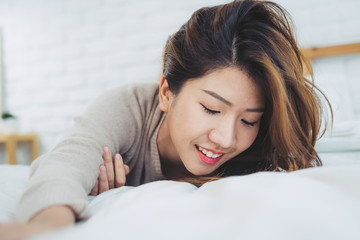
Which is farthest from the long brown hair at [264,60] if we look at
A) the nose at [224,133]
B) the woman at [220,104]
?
the nose at [224,133]

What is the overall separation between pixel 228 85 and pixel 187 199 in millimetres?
448

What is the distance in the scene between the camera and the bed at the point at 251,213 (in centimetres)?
30

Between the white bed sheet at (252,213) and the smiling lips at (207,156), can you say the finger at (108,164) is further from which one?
the white bed sheet at (252,213)

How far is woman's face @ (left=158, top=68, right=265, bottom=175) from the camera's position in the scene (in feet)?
2.55

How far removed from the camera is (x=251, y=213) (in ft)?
1.09

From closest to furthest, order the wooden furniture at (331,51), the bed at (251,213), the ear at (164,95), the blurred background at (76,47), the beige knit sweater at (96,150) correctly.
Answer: the bed at (251,213)
the beige knit sweater at (96,150)
the ear at (164,95)
the wooden furniture at (331,51)
the blurred background at (76,47)

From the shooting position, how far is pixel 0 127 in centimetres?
244

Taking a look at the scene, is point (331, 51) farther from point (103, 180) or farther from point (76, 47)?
point (76, 47)

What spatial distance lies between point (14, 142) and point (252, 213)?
7.80 feet

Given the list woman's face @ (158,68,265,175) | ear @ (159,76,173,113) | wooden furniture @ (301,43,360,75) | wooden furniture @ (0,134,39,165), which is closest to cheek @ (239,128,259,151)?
woman's face @ (158,68,265,175)

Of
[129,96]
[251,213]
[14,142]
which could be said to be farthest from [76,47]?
[251,213]

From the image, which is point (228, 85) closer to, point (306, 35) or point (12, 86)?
point (306, 35)

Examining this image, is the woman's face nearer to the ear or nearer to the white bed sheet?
the ear

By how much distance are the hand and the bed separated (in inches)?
13.7
